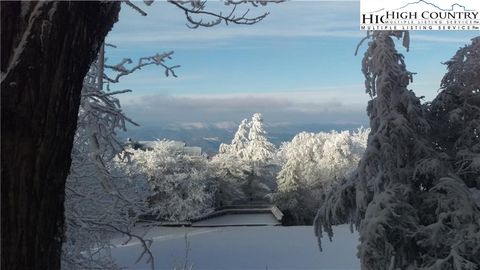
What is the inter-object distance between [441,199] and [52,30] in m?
5.68

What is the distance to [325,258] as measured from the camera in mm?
18641

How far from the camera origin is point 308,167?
33.8 m

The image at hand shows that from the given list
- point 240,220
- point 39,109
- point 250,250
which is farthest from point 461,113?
point 240,220

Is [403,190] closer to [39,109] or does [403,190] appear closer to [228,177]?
[39,109]

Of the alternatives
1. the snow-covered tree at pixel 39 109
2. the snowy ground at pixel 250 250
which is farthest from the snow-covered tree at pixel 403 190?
the snowy ground at pixel 250 250

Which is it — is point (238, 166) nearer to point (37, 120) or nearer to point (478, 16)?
point (478, 16)

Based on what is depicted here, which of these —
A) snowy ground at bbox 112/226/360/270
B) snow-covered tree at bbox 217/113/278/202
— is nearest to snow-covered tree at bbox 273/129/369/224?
snow-covered tree at bbox 217/113/278/202

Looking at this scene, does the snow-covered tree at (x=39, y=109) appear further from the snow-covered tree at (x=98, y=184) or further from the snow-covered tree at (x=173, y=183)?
the snow-covered tree at (x=173, y=183)

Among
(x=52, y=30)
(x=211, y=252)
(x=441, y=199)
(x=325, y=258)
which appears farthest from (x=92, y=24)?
(x=211, y=252)

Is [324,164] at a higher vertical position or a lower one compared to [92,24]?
lower

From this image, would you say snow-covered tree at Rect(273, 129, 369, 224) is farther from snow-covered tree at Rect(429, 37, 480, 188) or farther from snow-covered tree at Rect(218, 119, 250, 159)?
snow-covered tree at Rect(429, 37, 480, 188)

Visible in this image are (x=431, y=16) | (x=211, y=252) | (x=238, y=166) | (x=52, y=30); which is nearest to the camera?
(x=52, y=30)

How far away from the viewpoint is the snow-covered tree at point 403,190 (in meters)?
6.30

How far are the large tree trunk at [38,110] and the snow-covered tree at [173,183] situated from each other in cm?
2566
